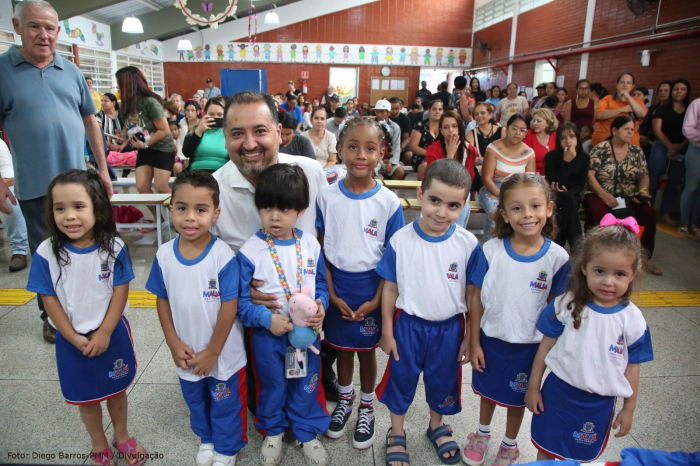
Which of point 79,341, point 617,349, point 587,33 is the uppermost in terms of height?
point 587,33

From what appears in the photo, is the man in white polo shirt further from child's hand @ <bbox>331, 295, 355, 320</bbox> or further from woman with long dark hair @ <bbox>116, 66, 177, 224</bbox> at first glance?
woman with long dark hair @ <bbox>116, 66, 177, 224</bbox>

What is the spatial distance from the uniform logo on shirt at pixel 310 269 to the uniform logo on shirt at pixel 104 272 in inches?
29.9

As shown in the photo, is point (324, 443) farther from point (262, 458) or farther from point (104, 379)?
point (104, 379)

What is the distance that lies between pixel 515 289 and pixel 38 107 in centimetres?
267

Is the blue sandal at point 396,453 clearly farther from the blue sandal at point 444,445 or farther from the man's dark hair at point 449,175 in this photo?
the man's dark hair at point 449,175

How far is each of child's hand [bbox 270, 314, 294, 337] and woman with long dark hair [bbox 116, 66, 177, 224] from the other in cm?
339

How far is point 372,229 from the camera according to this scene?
1907 mm

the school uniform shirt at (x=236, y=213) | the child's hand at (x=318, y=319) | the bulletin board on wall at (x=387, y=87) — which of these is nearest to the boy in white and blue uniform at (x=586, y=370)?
the child's hand at (x=318, y=319)

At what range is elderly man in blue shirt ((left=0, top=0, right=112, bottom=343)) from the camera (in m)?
2.34

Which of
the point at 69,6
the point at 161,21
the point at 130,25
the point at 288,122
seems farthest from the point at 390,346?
the point at 161,21

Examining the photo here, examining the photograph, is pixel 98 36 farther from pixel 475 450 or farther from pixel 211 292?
pixel 475 450

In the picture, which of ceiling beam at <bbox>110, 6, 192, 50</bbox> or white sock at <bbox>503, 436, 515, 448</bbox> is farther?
ceiling beam at <bbox>110, 6, 192, 50</bbox>

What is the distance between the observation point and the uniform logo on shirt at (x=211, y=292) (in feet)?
5.42

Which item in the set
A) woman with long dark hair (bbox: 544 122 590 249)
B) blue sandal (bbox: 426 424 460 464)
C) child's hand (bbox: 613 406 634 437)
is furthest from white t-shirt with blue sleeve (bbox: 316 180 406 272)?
woman with long dark hair (bbox: 544 122 590 249)
